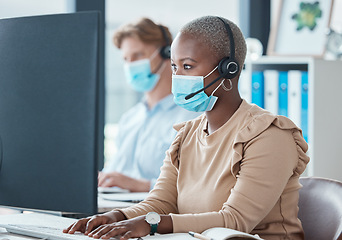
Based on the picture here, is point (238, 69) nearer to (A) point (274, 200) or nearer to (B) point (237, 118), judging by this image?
(B) point (237, 118)

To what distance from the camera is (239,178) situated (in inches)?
49.4

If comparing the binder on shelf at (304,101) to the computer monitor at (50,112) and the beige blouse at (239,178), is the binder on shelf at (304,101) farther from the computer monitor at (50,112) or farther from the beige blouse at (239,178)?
the computer monitor at (50,112)

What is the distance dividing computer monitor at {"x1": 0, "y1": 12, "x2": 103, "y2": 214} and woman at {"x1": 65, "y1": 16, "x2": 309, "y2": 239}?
0.39 ft

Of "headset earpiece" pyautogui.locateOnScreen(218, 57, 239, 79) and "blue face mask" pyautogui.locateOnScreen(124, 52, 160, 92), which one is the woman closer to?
"headset earpiece" pyautogui.locateOnScreen(218, 57, 239, 79)

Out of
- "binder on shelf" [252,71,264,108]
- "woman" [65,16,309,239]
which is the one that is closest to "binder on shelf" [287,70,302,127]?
"binder on shelf" [252,71,264,108]

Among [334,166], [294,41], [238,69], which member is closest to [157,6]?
[294,41]

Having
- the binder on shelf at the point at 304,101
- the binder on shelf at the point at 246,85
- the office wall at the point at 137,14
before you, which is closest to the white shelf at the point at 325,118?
the binder on shelf at the point at 304,101

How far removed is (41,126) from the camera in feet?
4.16

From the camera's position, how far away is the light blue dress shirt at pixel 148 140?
2.58 metres

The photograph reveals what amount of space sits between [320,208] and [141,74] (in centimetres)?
148

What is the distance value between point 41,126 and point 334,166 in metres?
2.07

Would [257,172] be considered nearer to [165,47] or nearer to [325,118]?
[165,47]

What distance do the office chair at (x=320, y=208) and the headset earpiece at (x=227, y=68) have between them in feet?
1.31

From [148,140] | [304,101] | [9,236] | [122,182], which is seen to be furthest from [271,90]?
[9,236]
